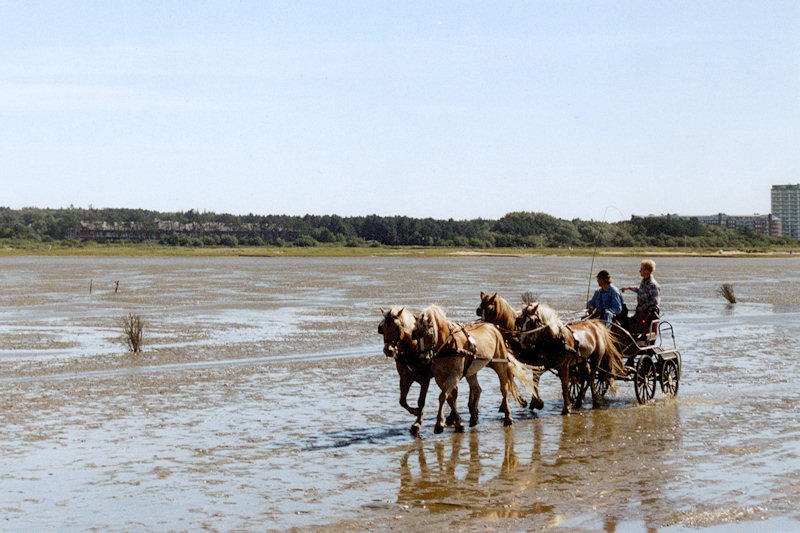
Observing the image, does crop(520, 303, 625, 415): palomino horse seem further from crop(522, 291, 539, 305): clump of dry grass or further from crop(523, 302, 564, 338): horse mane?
crop(522, 291, 539, 305): clump of dry grass

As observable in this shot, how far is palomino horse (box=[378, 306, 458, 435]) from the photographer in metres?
10.1

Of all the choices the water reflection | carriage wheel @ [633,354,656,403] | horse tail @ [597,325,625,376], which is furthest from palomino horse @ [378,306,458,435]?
carriage wheel @ [633,354,656,403]

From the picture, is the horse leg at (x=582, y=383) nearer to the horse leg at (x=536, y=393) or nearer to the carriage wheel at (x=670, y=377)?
the horse leg at (x=536, y=393)

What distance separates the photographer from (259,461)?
9.82 m

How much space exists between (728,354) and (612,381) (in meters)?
7.91

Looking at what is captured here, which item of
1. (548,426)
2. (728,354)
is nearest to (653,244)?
(728,354)

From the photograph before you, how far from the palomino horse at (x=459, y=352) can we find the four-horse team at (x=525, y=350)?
0.01 meters

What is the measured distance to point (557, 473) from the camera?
30.6ft

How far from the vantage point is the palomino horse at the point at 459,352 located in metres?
10.4

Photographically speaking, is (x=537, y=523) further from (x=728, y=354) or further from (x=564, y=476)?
(x=728, y=354)

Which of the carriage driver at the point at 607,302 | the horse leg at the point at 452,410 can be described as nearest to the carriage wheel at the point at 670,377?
the carriage driver at the point at 607,302

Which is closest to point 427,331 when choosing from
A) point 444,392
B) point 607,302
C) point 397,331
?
point 397,331

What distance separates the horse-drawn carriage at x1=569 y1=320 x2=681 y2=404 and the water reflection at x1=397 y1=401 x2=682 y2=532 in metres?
1.02

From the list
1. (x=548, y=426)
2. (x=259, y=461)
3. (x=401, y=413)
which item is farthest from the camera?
(x=401, y=413)
